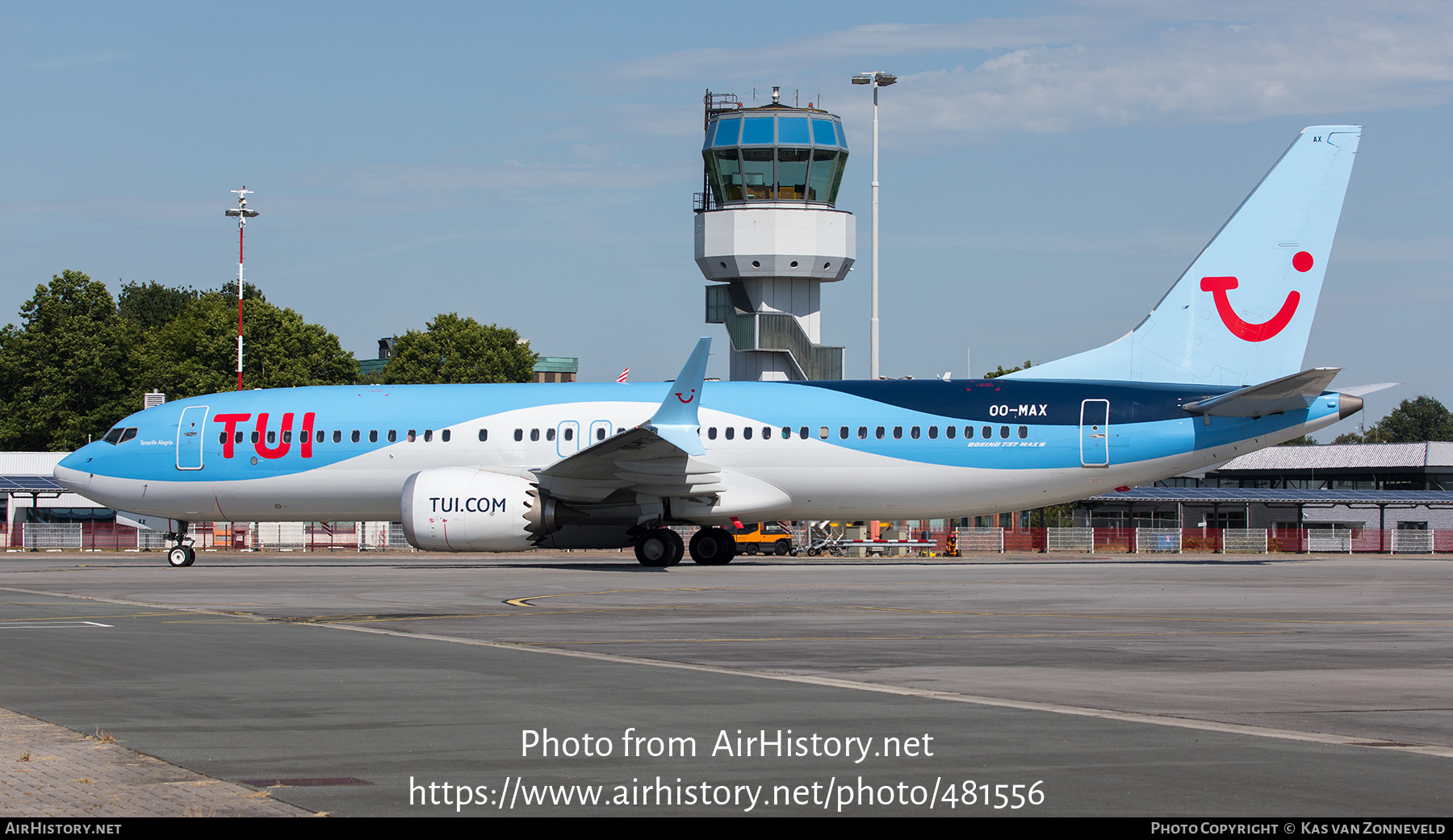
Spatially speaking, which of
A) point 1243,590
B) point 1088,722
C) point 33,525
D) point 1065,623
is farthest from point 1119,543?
point 1088,722

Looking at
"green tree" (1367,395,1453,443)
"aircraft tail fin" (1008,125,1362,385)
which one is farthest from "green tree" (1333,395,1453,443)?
"aircraft tail fin" (1008,125,1362,385)

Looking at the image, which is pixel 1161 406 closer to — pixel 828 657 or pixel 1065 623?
pixel 1065 623

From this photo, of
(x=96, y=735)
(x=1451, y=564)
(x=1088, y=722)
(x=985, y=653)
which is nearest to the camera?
(x=96, y=735)

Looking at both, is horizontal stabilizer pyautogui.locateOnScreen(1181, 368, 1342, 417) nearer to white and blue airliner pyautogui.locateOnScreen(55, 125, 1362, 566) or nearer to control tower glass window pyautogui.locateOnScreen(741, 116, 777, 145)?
white and blue airliner pyautogui.locateOnScreen(55, 125, 1362, 566)

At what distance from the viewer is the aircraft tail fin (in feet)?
104

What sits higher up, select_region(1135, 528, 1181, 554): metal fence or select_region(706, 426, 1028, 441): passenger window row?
select_region(706, 426, 1028, 441): passenger window row

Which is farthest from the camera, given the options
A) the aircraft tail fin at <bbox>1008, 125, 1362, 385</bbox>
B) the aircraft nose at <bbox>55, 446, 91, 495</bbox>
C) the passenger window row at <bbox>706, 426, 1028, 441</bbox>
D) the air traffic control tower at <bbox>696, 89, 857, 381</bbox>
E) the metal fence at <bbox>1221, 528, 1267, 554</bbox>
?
the air traffic control tower at <bbox>696, 89, 857, 381</bbox>

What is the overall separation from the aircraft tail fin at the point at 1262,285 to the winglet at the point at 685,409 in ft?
25.1

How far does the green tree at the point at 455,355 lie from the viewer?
94312 millimetres

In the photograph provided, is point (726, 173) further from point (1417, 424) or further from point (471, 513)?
point (1417, 424)

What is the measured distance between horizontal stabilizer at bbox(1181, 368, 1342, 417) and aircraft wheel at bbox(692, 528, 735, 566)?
34.9ft

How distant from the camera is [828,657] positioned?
12555mm

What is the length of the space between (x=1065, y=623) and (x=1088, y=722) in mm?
7834

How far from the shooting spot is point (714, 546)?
32.9 metres
